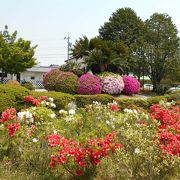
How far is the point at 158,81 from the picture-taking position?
4694cm

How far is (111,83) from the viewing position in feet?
85.3

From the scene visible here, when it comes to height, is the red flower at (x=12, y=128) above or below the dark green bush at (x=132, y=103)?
above

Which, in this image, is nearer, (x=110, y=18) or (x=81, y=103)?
(x=81, y=103)

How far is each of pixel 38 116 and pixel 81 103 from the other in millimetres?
8934

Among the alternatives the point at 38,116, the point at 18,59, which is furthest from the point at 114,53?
the point at 38,116

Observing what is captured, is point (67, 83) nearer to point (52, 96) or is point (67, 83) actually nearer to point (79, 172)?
point (52, 96)

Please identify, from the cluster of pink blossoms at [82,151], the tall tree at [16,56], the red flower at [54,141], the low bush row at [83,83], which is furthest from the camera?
the tall tree at [16,56]

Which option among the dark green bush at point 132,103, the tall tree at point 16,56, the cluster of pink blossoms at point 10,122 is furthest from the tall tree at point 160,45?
the cluster of pink blossoms at point 10,122

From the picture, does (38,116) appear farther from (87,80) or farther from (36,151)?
(87,80)

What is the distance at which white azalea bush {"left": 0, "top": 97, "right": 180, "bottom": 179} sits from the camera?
5145 mm

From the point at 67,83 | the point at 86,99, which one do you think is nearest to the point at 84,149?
the point at 86,99

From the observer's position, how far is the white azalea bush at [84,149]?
16.9 ft

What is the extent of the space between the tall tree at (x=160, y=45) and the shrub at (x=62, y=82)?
22745mm

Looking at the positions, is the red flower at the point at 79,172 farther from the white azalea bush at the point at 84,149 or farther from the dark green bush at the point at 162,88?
the dark green bush at the point at 162,88
